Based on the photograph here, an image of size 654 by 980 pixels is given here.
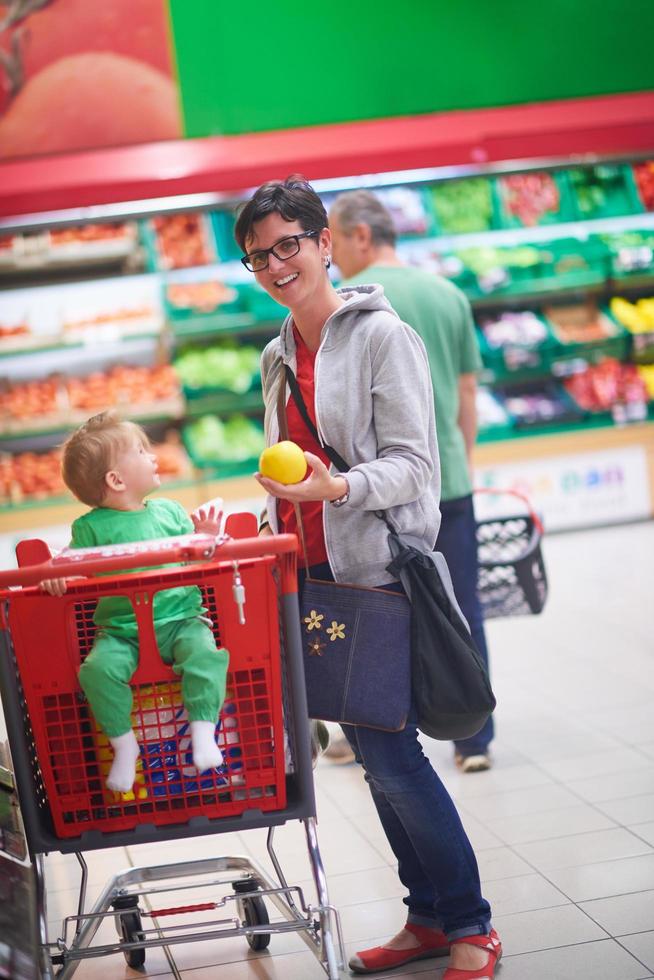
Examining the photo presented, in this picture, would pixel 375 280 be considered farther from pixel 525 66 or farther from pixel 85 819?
pixel 525 66

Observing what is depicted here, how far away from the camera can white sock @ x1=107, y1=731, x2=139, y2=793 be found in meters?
2.29

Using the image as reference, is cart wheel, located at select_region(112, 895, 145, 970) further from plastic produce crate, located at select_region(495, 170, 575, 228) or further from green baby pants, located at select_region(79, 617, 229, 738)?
plastic produce crate, located at select_region(495, 170, 575, 228)

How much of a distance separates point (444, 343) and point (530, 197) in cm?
485

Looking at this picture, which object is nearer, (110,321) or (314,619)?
(314,619)

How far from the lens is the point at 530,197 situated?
8547 mm

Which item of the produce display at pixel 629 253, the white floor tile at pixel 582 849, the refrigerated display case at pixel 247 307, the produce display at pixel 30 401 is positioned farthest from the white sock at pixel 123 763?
the produce display at pixel 629 253

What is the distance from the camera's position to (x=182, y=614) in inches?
93.1

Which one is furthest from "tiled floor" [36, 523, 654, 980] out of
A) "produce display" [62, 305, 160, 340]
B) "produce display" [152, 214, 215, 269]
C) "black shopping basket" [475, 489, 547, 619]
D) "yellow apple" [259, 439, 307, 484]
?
"produce display" [152, 214, 215, 269]

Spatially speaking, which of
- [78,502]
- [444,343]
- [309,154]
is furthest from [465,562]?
[78,502]

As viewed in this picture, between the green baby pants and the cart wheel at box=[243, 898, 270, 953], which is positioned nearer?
the green baby pants

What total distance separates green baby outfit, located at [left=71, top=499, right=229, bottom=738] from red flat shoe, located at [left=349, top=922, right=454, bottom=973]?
0.84 m

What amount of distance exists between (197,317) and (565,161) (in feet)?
8.79

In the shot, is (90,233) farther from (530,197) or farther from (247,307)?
(530,197)

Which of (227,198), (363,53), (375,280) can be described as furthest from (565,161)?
(375,280)
